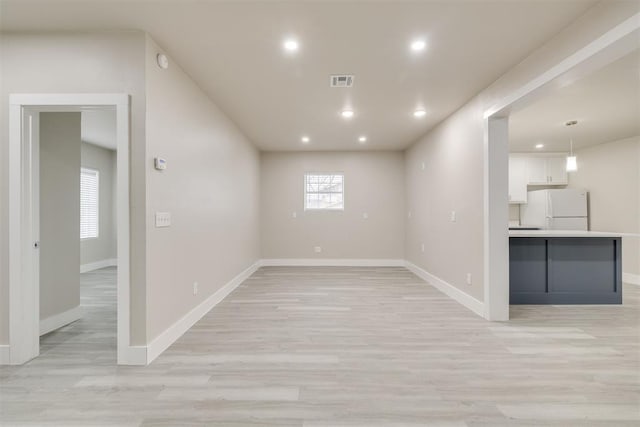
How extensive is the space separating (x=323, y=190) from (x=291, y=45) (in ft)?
15.8

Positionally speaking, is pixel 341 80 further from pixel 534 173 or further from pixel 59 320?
pixel 534 173

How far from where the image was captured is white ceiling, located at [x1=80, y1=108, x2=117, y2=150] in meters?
4.86

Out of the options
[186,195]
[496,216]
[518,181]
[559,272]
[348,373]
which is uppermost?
[518,181]

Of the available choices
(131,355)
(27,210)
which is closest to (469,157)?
(131,355)

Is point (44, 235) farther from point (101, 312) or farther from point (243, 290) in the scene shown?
point (243, 290)

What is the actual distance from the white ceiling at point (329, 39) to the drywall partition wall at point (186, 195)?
32 centimetres

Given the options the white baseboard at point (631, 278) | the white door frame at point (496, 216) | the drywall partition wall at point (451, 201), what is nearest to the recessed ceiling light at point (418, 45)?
the white door frame at point (496, 216)

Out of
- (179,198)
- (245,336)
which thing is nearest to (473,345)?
(245,336)

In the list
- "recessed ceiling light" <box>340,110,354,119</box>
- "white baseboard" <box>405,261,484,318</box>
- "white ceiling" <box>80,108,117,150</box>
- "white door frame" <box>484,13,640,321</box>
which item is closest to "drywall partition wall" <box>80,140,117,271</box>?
"white ceiling" <box>80,108,117,150</box>

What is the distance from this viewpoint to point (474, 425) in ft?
5.91

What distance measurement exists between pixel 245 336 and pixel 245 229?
3.05 m

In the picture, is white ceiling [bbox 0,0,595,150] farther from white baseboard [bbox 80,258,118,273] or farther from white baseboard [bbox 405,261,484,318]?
white baseboard [bbox 80,258,118,273]

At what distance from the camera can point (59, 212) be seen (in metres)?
3.43

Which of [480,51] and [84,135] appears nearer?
[480,51]
